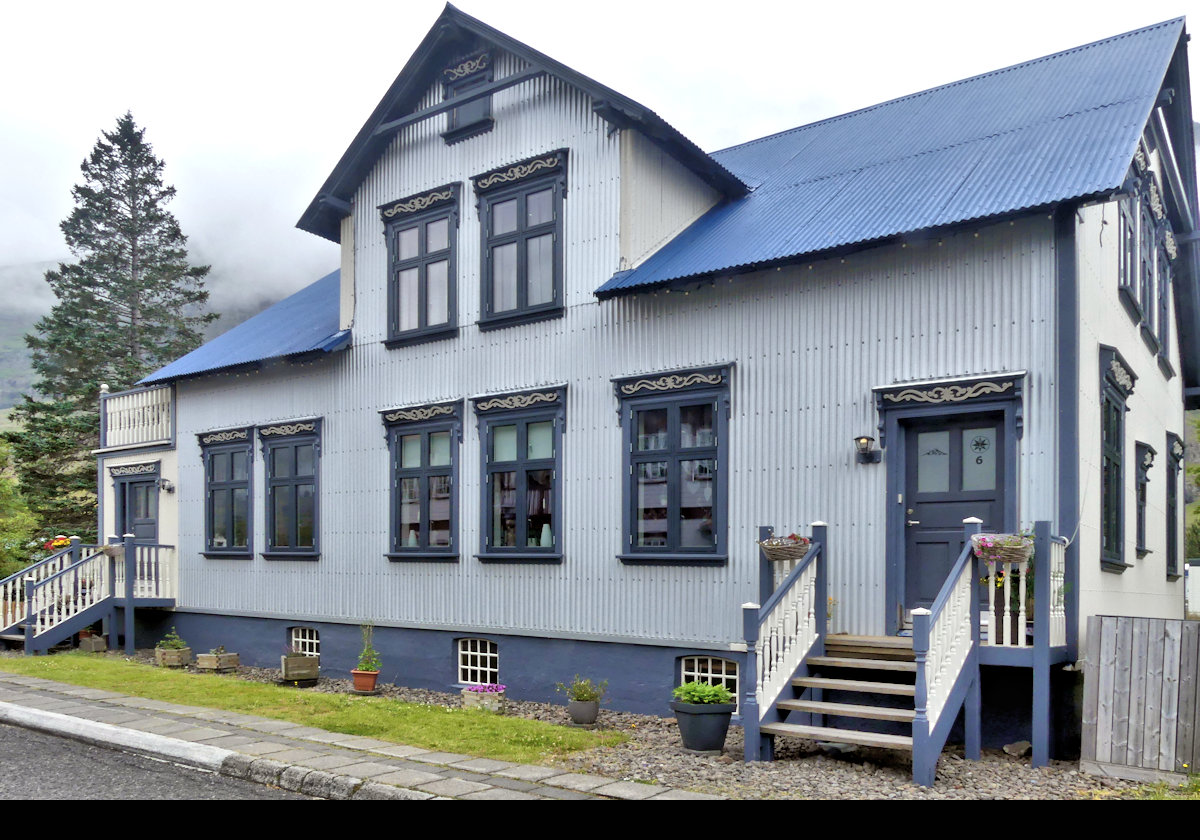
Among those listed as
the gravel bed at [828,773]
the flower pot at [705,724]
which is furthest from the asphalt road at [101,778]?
the flower pot at [705,724]

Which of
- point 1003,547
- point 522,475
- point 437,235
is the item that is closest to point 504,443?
point 522,475

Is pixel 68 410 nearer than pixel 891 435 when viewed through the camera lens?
No

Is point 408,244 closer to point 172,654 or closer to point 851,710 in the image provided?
point 172,654

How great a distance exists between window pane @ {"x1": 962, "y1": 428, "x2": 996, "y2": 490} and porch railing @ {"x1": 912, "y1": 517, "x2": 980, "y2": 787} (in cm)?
121

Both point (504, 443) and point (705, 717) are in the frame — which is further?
point (504, 443)

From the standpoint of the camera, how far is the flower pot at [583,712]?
11602mm

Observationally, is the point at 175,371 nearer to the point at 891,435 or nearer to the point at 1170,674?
the point at 891,435

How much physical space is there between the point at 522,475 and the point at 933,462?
17.7 ft

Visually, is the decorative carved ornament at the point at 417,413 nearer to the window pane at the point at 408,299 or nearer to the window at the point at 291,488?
the window pane at the point at 408,299

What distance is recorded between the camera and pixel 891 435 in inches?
426

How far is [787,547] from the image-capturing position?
10.8 metres

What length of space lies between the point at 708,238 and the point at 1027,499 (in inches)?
200

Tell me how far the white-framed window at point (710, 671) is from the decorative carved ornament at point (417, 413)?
15.9 feet
